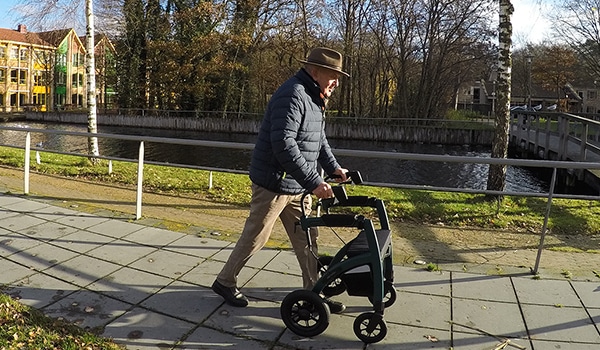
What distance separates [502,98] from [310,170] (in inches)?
308

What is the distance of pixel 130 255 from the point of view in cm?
472

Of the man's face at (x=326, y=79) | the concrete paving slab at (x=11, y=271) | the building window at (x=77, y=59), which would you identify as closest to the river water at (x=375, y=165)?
the concrete paving slab at (x=11, y=271)

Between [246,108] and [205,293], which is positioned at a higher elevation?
[246,108]

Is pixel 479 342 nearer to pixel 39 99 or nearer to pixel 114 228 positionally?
pixel 114 228

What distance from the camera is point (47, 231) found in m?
5.39

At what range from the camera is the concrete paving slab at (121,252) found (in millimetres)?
4605

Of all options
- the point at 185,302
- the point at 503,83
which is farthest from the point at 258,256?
the point at 503,83

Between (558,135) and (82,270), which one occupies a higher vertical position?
(558,135)

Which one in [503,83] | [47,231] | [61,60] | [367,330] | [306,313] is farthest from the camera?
[61,60]

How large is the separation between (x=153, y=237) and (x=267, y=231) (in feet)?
6.76

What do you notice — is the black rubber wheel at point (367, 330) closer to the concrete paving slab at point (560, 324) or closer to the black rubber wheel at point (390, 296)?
the black rubber wheel at point (390, 296)

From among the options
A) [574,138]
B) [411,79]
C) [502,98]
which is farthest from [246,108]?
[502,98]

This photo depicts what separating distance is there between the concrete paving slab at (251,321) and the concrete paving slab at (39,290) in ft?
3.90

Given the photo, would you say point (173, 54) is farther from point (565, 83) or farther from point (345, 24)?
point (565, 83)
